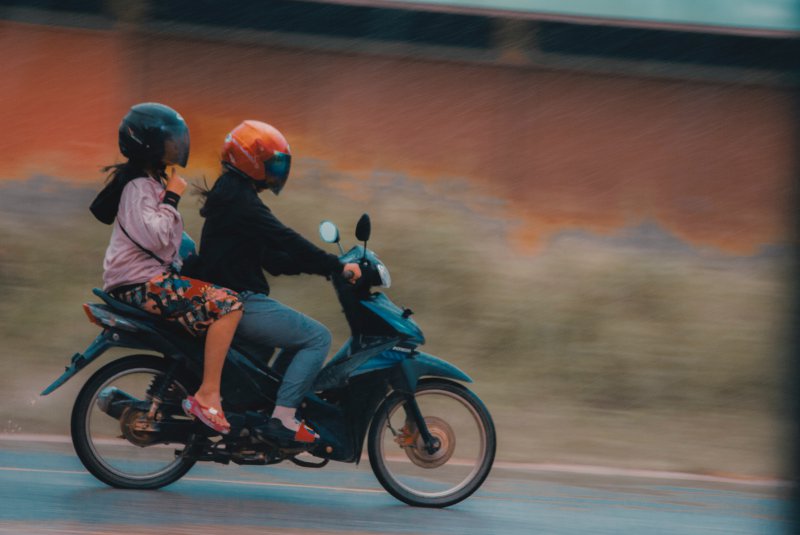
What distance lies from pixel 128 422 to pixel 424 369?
1520 millimetres

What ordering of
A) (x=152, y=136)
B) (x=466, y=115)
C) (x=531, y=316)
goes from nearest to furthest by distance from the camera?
(x=152, y=136) < (x=531, y=316) < (x=466, y=115)

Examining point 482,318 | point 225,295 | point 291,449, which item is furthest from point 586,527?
point 482,318

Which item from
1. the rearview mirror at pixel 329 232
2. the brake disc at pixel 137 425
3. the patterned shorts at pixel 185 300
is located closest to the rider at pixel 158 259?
the patterned shorts at pixel 185 300

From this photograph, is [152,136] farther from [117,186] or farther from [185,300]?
[185,300]

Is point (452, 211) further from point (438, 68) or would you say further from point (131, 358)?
point (131, 358)

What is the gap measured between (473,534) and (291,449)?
1.01 meters

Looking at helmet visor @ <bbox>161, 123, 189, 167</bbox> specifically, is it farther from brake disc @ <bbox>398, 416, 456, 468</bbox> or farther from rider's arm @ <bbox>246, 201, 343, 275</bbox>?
brake disc @ <bbox>398, 416, 456, 468</bbox>

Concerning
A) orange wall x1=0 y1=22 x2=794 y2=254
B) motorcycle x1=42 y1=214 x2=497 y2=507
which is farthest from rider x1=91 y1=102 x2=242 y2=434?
orange wall x1=0 y1=22 x2=794 y2=254

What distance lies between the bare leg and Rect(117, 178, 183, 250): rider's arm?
0.49m

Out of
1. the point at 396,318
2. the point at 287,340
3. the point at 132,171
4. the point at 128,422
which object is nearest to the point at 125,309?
the point at 128,422

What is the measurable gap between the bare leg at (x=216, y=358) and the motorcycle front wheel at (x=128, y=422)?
0.68 ft

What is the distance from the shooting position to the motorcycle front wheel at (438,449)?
6.12 meters

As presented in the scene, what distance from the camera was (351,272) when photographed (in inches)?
233

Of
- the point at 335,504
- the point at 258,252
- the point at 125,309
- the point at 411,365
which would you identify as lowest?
the point at 335,504
